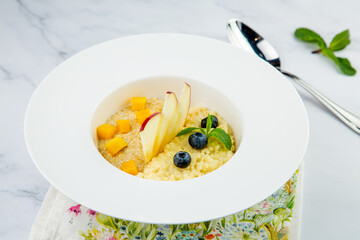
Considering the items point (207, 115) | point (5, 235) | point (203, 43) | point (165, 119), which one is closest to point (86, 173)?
point (165, 119)

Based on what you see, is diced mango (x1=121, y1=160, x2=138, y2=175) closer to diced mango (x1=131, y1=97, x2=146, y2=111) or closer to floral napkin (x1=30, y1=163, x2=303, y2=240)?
floral napkin (x1=30, y1=163, x2=303, y2=240)

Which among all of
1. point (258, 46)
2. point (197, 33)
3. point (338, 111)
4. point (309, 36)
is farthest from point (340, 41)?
point (197, 33)

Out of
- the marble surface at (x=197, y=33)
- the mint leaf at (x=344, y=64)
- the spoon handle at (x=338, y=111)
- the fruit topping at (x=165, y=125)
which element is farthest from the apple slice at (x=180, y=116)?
the mint leaf at (x=344, y=64)

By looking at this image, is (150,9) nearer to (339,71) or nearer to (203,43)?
(203,43)

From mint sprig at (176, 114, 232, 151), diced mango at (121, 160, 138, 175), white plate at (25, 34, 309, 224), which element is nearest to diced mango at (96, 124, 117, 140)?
white plate at (25, 34, 309, 224)

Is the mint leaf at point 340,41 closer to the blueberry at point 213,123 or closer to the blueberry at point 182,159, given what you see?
the blueberry at point 213,123
